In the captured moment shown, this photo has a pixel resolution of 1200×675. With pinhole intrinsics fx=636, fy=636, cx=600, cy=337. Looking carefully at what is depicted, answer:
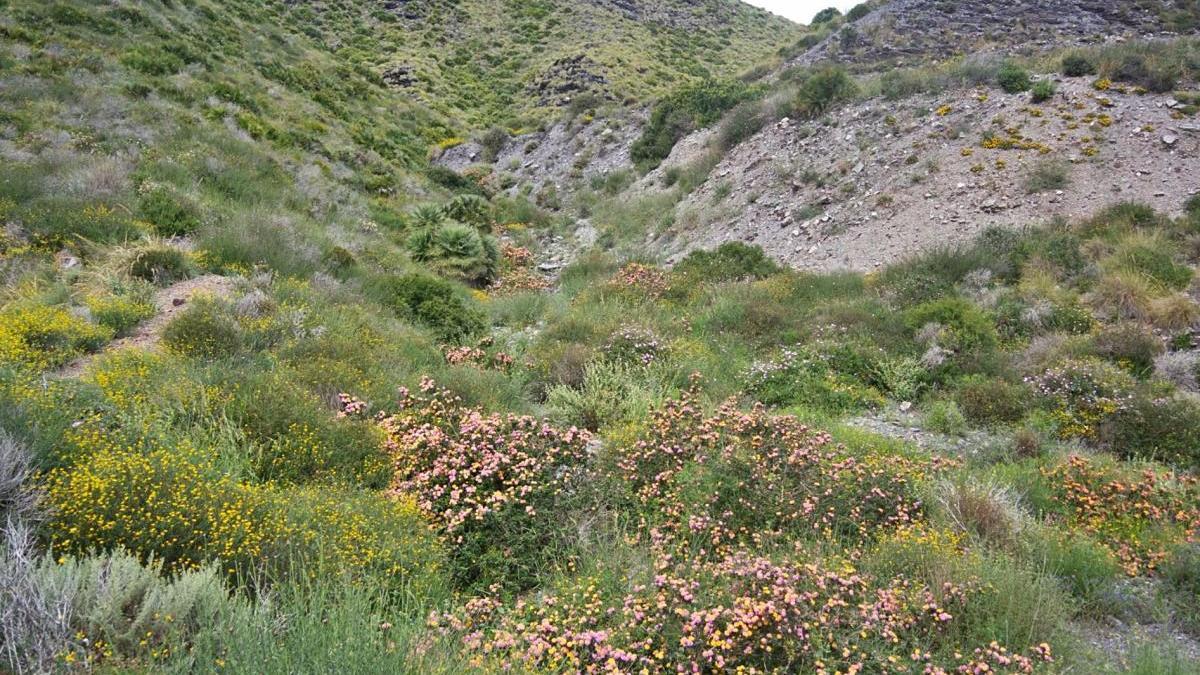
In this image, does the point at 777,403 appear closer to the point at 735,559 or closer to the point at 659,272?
the point at 735,559

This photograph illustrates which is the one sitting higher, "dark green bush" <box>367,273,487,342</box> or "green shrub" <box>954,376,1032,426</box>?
"green shrub" <box>954,376,1032,426</box>

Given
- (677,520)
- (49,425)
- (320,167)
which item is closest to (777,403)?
(677,520)

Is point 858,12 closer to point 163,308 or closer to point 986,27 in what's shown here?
point 986,27

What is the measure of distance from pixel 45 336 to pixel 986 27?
29.1m

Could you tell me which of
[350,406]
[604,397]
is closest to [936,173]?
[604,397]

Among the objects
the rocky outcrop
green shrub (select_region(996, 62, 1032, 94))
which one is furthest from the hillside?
the rocky outcrop

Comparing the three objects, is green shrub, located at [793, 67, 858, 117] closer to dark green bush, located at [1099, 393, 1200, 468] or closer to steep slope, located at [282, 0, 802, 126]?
steep slope, located at [282, 0, 802, 126]

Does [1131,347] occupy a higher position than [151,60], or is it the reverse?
[151,60]

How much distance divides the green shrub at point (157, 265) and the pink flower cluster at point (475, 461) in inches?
182

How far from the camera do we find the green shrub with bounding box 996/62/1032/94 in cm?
1468

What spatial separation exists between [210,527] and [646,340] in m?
5.72

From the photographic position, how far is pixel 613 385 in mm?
7289

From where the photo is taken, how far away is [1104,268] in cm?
935

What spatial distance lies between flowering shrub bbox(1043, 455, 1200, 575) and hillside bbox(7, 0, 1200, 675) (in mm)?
38
